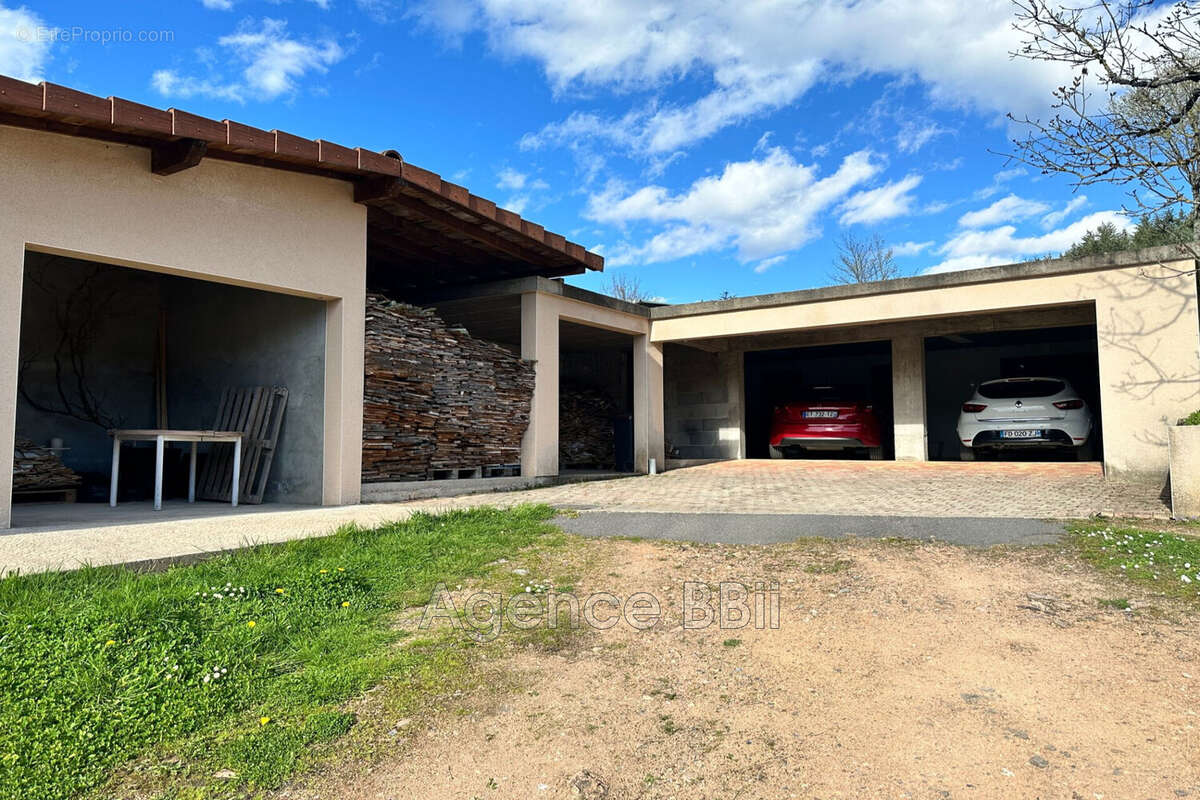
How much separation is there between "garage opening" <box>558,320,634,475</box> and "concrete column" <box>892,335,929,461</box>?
15.1ft

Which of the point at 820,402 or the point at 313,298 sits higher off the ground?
the point at 313,298

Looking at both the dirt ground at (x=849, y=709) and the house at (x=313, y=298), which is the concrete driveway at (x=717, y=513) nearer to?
the house at (x=313, y=298)

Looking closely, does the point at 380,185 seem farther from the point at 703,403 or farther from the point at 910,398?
the point at 910,398

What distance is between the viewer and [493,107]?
40.3 ft

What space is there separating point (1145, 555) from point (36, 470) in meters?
9.89

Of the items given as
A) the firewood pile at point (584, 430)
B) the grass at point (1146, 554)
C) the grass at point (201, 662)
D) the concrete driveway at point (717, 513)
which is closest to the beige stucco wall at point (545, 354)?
the concrete driveway at point (717, 513)

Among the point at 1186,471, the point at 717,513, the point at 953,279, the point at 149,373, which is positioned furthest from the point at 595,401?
the point at 1186,471

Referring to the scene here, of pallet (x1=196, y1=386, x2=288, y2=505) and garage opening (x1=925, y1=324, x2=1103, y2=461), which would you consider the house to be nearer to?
pallet (x1=196, y1=386, x2=288, y2=505)

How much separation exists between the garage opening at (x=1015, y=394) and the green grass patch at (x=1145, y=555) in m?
5.02

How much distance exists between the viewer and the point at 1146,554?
4680mm

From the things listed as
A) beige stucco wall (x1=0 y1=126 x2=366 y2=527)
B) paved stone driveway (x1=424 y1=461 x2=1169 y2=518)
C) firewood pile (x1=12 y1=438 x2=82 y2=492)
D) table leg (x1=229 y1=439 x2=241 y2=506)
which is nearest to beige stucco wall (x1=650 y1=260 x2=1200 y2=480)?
paved stone driveway (x1=424 y1=461 x2=1169 y2=518)

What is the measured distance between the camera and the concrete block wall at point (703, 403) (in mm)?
14273

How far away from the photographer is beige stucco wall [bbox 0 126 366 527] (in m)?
5.44

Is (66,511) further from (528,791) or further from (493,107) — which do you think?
(493,107)
